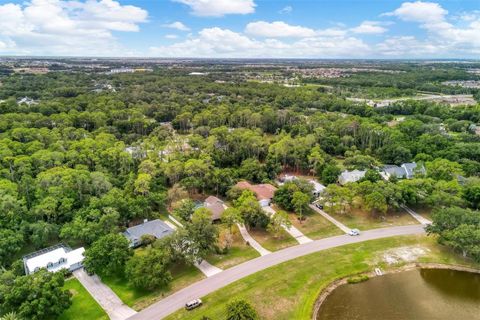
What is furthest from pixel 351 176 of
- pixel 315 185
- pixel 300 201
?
pixel 300 201

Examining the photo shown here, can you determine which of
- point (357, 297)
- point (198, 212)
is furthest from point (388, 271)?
point (198, 212)

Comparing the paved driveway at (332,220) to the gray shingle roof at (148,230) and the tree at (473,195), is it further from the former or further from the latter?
the gray shingle roof at (148,230)

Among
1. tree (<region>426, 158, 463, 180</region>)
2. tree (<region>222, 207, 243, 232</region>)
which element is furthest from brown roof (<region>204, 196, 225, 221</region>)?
tree (<region>426, 158, 463, 180</region>)

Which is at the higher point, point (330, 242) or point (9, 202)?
point (9, 202)

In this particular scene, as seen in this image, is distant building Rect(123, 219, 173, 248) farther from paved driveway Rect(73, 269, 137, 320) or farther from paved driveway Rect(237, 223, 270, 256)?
A: paved driveway Rect(237, 223, 270, 256)

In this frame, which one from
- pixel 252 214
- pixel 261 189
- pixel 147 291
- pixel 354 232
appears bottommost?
pixel 147 291

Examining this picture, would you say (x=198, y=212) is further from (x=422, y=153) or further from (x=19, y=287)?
(x=422, y=153)

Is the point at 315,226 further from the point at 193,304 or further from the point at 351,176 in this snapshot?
the point at 193,304
